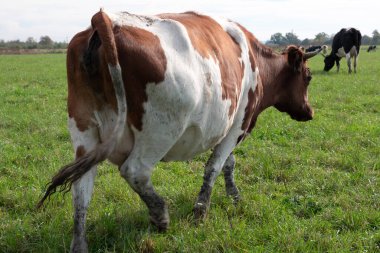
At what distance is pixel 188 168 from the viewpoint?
6.45 metres

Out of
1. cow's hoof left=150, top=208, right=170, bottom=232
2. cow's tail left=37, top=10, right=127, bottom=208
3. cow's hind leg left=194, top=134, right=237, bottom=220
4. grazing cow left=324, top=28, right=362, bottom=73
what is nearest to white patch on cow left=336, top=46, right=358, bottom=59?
grazing cow left=324, top=28, right=362, bottom=73

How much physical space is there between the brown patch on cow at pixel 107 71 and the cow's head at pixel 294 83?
9.09 ft

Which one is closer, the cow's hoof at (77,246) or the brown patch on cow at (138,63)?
the brown patch on cow at (138,63)

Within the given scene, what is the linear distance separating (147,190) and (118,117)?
0.76 metres

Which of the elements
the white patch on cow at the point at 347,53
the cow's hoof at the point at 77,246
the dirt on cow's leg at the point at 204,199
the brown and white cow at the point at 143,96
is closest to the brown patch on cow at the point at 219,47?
the brown and white cow at the point at 143,96

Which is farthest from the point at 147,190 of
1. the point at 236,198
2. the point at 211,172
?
the point at 236,198

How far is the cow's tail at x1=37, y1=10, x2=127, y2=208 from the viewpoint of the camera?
3.21m

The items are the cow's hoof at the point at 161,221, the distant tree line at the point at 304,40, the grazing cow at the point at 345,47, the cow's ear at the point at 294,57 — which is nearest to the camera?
the cow's hoof at the point at 161,221

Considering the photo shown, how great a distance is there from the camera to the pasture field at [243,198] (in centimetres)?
407

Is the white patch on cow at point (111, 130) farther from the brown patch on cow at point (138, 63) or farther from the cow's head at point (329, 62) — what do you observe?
the cow's head at point (329, 62)

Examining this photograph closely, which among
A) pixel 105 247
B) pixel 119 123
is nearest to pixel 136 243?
pixel 105 247

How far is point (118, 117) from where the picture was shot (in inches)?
131

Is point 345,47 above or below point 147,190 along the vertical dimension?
above

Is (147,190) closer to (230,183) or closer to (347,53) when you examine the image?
(230,183)
